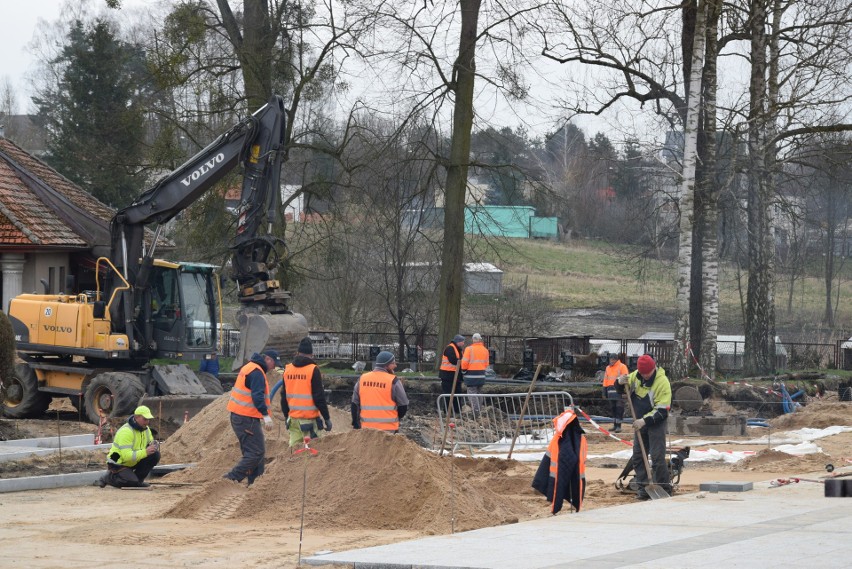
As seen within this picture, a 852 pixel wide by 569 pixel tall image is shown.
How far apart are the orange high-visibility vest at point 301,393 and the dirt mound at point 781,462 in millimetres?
6700

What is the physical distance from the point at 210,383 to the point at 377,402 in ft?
34.0

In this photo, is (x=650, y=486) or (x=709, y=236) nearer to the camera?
(x=650, y=486)

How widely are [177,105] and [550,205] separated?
11589 mm

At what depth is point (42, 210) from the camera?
34.2 meters

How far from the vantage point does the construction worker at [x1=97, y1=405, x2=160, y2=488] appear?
14863 mm

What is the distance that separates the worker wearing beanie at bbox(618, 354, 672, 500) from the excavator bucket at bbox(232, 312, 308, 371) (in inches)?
331

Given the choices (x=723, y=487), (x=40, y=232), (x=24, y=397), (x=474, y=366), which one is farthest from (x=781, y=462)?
(x=40, y=232)

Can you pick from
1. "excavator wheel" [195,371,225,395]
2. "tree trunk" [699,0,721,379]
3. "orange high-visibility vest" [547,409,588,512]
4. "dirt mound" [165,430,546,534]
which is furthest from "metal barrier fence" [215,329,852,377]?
"orange high-visibility vest" [547,409,588,512]

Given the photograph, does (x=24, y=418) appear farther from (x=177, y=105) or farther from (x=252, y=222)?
(x=177, y=105)

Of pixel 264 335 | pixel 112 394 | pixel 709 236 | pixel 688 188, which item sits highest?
pixel 688 188

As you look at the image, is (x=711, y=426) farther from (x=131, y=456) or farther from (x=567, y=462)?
(x=131, y=456)

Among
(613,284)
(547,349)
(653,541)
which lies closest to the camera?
(653,541)

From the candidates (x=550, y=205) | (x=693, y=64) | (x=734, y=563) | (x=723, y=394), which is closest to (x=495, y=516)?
(x=734, y=563)

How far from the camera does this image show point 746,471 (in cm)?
1658
